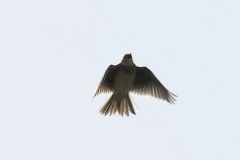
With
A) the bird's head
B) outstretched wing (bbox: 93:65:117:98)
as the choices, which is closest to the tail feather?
outstretched wing (bbox: 93:65:117:98)

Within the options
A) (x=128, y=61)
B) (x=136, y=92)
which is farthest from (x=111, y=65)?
(x=136, y=92)

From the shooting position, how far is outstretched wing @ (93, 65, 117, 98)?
49.7 ft

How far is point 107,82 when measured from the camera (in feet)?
51.4

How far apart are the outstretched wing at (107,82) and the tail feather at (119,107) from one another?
1.13ft

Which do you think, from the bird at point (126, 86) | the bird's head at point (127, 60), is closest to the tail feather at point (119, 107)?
the bird at point (126, 86)

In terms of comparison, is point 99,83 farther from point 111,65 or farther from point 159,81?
point 159,81

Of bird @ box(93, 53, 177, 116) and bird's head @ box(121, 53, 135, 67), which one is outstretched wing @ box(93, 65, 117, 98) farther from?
bird's head @ box(121, 53, 135, 67)

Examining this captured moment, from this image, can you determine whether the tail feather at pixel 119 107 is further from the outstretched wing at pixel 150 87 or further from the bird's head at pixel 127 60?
the bird's head at pixel 127 60

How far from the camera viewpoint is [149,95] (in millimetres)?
16266

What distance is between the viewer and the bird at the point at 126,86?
595 inches

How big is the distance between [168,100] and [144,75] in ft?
3.29

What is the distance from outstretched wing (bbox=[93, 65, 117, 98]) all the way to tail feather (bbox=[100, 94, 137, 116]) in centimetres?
34

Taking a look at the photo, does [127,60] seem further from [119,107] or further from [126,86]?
[119,107]

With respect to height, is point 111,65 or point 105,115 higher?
point 111,65
